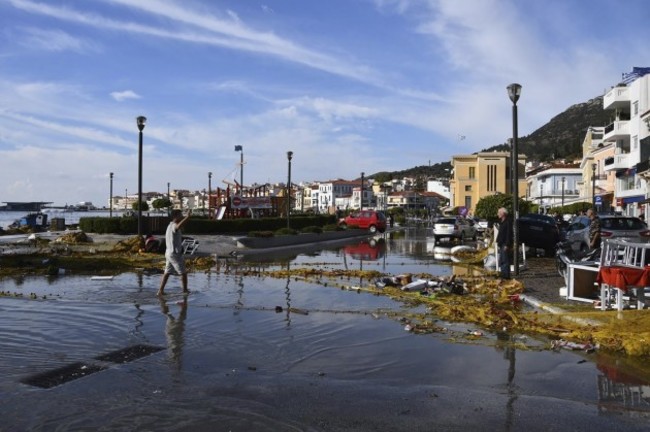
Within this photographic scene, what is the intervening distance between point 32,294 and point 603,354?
10910 mm

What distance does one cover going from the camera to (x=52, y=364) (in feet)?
24.1

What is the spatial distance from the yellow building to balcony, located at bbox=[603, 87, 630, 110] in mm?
48743

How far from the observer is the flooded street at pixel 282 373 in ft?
18.2

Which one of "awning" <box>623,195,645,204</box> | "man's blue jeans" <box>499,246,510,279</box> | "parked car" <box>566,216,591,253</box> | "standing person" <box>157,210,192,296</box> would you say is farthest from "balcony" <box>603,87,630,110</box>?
"standing person" <box>157,210,192,296</box>

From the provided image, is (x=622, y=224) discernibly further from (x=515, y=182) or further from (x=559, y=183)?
(x=559, y=183)

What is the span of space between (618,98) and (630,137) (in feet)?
12.9

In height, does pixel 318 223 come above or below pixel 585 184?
below

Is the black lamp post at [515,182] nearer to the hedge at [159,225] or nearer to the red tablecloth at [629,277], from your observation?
the red tablecloth at [629,277]

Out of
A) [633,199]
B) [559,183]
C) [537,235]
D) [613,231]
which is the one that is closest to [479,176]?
[559,183]

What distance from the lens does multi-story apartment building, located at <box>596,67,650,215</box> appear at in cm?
5266

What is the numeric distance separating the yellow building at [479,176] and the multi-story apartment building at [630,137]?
46631 millimetres

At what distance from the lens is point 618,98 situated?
59125 millimetres

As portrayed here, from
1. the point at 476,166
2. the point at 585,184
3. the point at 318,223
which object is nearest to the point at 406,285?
the point at 318,223

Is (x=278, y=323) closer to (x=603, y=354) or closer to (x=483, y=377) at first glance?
(x=483, y=377)
